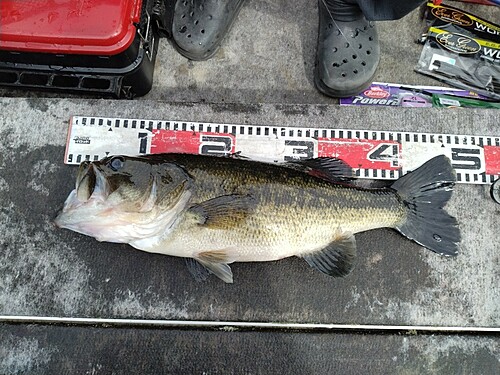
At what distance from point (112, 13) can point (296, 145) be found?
1272 mm

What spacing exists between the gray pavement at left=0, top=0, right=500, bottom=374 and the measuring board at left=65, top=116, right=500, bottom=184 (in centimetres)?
12

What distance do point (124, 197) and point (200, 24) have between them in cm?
149

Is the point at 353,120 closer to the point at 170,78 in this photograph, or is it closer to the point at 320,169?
the point at 320,169

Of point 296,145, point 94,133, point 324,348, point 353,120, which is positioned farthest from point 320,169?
point 94,133

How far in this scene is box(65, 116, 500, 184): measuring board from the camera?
271 centimetres

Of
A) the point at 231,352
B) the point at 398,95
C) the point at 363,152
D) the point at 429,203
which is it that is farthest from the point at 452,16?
the point at 231,352

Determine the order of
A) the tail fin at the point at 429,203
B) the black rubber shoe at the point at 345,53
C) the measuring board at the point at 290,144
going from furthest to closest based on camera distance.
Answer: the black rubber shoe at the point at 345,53, the measuring board at the point at 290,144, the tail fin at the point at 429,203

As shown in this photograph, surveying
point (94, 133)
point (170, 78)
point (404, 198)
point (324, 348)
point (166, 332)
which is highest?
point (170, 78)

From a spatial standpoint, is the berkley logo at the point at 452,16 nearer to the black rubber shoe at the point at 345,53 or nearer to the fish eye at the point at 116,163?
the black rubber shoe at the point at 345,53

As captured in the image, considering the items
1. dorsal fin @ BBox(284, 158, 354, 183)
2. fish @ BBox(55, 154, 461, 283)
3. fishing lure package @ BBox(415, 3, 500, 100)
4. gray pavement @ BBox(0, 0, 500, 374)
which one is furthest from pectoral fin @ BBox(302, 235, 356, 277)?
fishing lure package @ BBox(415, 3, 500, 100)

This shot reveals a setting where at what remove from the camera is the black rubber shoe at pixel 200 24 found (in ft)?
9.92

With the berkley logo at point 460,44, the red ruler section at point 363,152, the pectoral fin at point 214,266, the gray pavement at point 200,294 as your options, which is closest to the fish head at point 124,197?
the pectoral fin at point 214,266

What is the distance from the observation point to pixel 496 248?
265 cm

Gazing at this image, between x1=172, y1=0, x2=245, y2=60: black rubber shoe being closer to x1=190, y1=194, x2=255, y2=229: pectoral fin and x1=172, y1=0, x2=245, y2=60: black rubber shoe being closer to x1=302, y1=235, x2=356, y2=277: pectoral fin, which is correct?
x1=190, y1=194, x2=255, y2=229: pectoral fin
